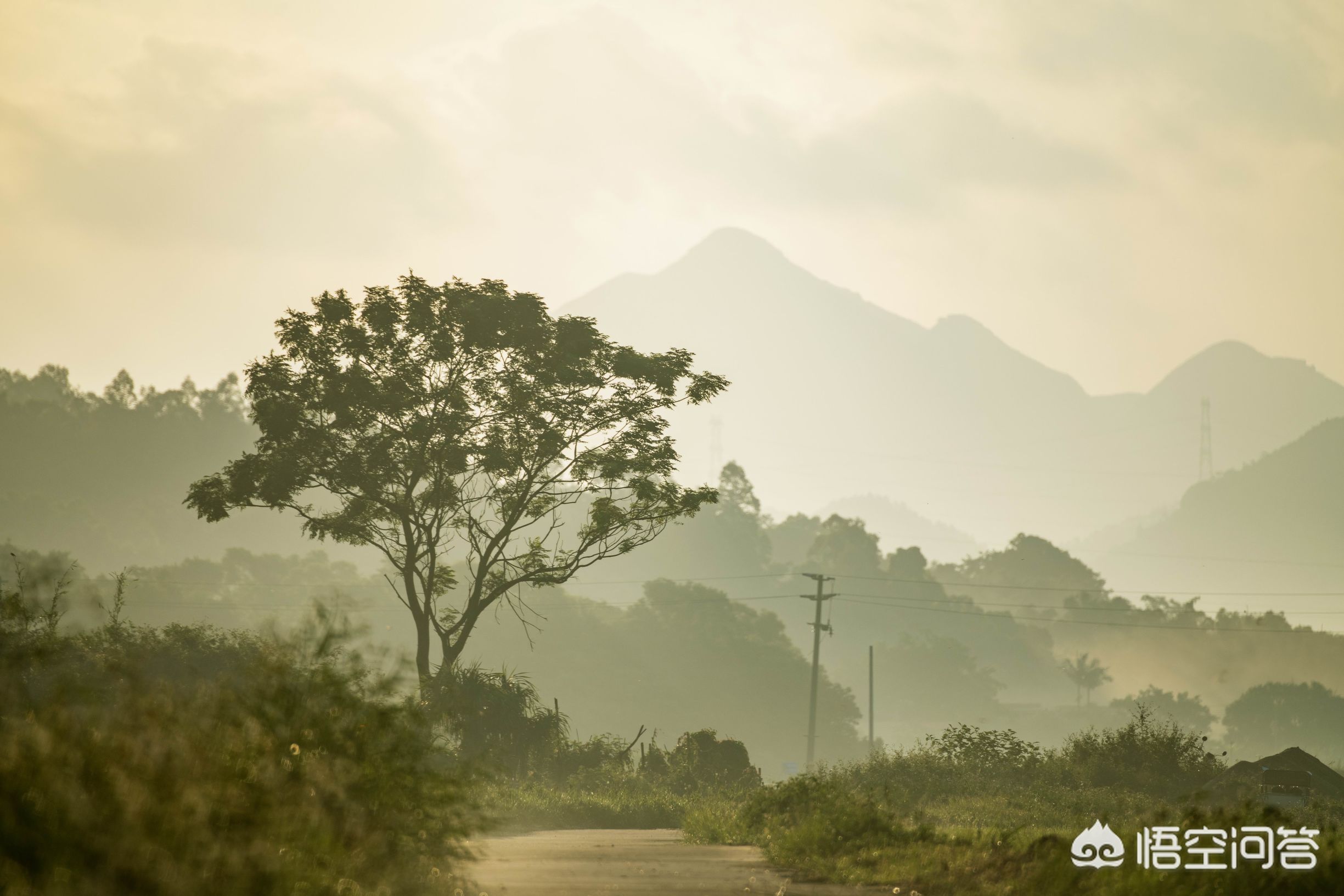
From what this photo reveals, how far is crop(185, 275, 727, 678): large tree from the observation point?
97.0ft

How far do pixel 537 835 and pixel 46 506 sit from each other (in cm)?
12285

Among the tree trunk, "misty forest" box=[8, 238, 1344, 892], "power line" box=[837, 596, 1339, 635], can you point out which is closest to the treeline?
"misty forest" box=[8, 238, 1344, 892]

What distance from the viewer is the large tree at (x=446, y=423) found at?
97.0ft

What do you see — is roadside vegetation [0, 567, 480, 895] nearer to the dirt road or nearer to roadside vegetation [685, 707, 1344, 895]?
the dirt road

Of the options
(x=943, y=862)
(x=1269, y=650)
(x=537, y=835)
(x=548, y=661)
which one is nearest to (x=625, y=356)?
(x=537, y=835)

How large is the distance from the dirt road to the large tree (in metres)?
14.1

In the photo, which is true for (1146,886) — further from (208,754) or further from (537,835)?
(537,835)

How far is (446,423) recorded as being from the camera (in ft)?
97.6

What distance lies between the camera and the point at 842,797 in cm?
1509

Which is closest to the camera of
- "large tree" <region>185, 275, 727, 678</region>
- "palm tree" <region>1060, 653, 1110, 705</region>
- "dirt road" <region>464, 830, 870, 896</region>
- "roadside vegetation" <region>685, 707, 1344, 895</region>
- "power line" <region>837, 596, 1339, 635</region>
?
"roadside vegetation" <region>685, 707, 1344, 895</region>

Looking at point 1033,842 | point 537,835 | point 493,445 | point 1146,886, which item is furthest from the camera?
point 493,445

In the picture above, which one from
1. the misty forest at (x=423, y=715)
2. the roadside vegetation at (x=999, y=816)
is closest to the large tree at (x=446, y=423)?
the misty forest at (x=423, y=715)

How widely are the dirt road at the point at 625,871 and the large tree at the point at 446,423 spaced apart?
1411 cm

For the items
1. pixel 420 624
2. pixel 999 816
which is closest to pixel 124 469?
pixel 420 624
